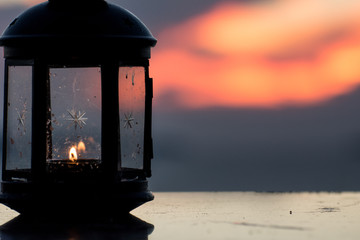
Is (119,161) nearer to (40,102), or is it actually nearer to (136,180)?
(136,180)

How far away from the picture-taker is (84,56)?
29.9 feet

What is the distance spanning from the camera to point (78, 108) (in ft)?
32.7

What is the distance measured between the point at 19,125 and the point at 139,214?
1644mm

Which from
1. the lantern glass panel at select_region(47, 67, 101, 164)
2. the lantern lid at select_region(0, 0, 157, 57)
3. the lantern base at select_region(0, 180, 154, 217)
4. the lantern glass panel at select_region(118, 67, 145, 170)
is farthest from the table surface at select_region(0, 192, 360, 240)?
the lantern lid at select_region(0, 0, 157, 57)

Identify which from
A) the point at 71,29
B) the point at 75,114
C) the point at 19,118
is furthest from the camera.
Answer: the point at 75,114

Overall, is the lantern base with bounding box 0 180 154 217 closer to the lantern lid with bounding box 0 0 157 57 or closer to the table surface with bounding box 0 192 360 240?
the table surface with bounding box 0 192 360 240

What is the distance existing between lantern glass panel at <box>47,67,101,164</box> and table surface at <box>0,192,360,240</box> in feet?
2.95

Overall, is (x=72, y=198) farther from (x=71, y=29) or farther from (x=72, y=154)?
(x=71, y=29)

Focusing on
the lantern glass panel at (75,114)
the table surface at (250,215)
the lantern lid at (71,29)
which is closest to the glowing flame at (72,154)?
the lantern glass panel at (75,114)

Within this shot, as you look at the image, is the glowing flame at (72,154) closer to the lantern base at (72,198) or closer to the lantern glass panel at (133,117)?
the lantern glass panel at (133,117)

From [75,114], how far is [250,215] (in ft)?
7.35

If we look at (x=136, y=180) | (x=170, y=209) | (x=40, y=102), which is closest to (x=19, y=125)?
(x=40, y=102)

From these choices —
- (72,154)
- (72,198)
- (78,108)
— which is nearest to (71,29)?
(78,108)

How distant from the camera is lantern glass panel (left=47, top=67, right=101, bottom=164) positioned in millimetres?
9805
